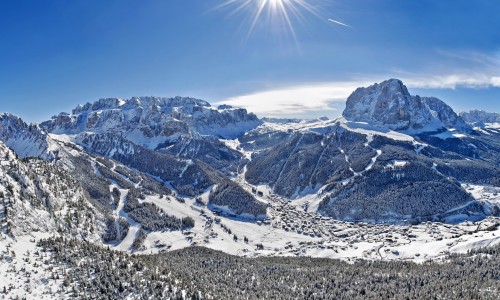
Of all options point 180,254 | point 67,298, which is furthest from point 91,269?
point 180,254

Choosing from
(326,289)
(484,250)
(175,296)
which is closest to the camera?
(175,296)

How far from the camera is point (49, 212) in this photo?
147875 mm

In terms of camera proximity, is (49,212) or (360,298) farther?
(49,212)

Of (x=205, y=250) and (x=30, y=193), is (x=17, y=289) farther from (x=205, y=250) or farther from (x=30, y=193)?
(x=205, y=250)

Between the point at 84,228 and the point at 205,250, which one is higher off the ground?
the point at 84,228

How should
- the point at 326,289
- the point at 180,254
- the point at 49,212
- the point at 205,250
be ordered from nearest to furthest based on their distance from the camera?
the point at 326,289, the point at 49,212, the point at 180,254, the point at 205,250

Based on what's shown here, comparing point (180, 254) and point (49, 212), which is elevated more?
point (49, 212)

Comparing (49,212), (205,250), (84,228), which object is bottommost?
(205,250)

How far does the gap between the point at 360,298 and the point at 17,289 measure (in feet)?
321

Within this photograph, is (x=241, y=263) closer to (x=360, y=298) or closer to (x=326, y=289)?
(x=326, y=289)

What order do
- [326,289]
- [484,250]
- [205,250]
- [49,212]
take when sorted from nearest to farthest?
[326,289]
[49,212]
[484,250]
[205,250]

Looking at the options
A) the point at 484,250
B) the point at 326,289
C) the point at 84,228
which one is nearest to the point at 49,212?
the point at 84,228

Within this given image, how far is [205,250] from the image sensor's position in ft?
653

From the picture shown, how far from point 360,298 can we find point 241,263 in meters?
56.6
